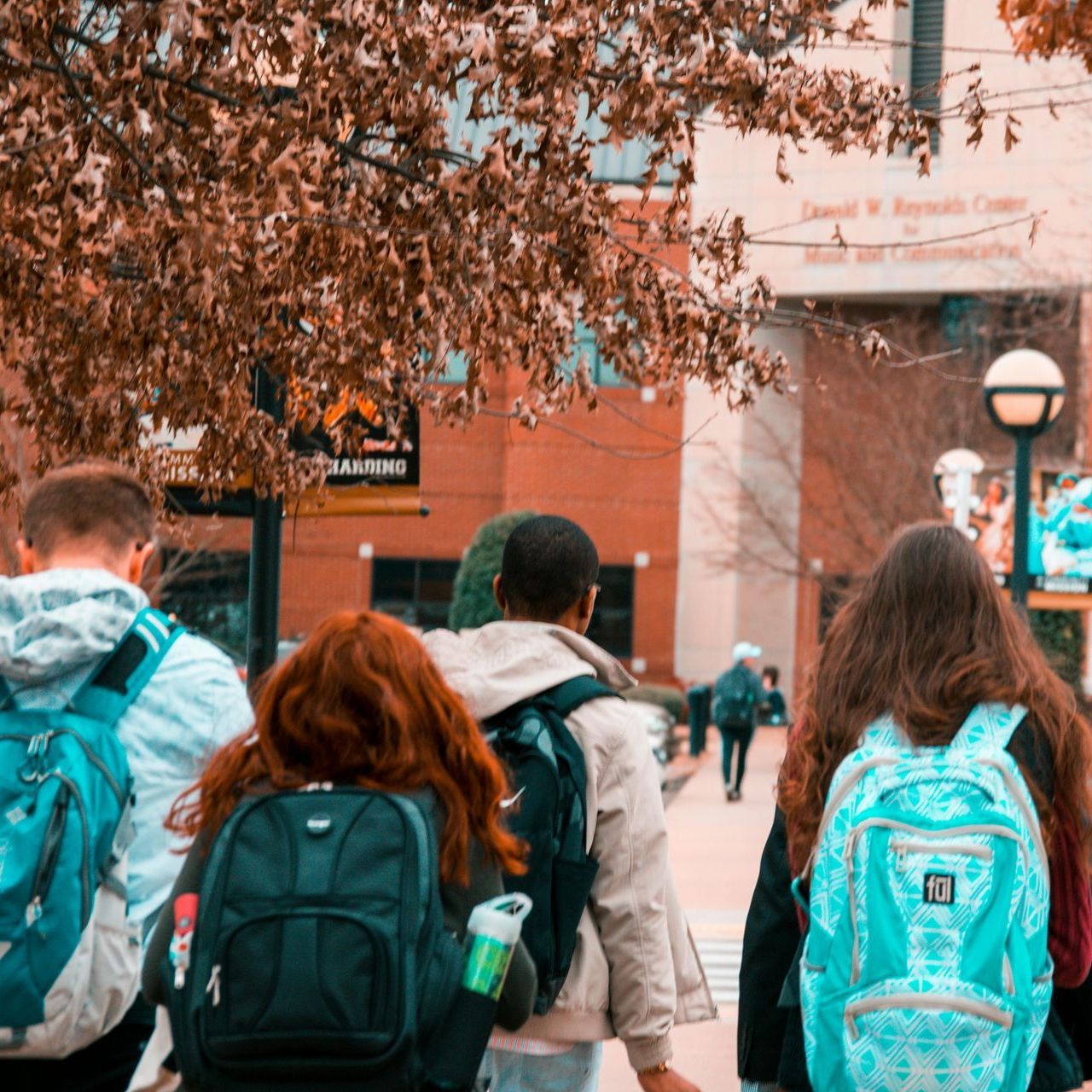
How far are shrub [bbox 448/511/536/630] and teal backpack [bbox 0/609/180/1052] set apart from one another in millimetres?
28704

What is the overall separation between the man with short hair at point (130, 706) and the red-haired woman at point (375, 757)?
1.16 ft

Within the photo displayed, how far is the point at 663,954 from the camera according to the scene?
13.2 feet

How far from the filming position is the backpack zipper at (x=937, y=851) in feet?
11.3

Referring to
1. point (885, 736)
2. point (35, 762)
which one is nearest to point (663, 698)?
point (885, 736)

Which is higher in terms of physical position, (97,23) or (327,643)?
(97,23)

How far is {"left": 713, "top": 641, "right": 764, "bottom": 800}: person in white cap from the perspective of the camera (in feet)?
75.8

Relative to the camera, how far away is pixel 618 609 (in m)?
45.8

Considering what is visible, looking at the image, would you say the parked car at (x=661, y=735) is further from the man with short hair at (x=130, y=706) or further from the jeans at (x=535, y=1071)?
the man with short hair at (x=130, y=706)

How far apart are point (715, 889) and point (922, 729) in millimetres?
11621

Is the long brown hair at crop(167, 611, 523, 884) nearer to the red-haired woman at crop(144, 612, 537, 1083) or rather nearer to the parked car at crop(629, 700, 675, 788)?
the red-haired woman at crop(144, 612, 537, 1083)

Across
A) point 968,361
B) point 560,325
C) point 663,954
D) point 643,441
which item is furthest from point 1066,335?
point 663,954

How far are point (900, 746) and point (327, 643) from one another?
1188mm

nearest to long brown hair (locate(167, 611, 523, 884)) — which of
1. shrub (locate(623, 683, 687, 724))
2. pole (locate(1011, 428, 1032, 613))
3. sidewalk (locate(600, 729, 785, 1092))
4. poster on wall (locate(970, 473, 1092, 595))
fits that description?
sidewalk (locate(600, 729, 785, 1092))

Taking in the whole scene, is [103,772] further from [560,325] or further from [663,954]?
[560,325]
